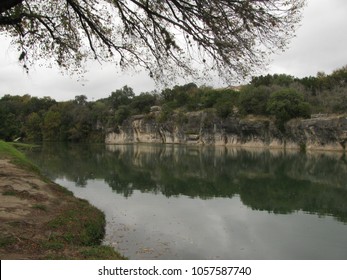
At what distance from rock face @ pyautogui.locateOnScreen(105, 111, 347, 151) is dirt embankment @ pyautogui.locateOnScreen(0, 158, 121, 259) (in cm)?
4417

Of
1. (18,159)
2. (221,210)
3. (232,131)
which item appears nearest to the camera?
(221,210)

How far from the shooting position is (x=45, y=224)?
11.4 m

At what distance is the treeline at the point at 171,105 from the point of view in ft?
190

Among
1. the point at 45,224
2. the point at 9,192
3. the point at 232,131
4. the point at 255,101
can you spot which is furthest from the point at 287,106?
the point at 45,224

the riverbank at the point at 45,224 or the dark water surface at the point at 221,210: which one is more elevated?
the riverbank at the point at 45,224

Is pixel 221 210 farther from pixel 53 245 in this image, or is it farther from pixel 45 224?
pixel 53 245

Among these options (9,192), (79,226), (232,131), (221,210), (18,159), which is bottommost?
(221,210)

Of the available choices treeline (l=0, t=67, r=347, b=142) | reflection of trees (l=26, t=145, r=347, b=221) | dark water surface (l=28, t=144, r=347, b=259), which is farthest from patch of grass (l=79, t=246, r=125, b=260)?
treeline (l=0, t=67, r=347, b=142)

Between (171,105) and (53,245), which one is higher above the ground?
(171,105)

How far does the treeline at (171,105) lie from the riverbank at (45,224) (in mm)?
21145

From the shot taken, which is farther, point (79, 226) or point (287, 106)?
point (287, 106)

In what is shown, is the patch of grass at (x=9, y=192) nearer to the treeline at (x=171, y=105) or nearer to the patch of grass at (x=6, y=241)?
the patch of grass at (x=6, y=241)

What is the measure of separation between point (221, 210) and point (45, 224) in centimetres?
883

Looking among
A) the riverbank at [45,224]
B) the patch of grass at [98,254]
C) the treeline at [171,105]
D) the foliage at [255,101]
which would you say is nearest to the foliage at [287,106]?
the treeline at [171,105]
